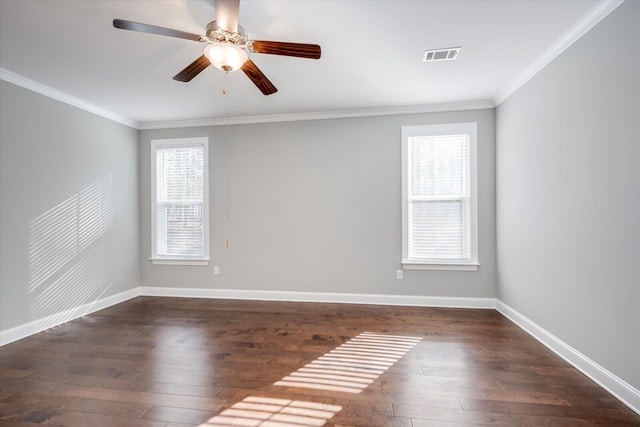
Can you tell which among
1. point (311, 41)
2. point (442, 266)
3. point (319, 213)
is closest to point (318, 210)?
point (319, 213)

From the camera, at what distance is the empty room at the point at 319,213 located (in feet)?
6.50

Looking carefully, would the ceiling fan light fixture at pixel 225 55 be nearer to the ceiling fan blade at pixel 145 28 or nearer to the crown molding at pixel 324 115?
the ceiling fan blade at pixel 145 28

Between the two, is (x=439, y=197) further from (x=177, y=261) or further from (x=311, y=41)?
(x=177, y=261)

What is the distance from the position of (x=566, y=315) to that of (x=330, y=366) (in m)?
2.01

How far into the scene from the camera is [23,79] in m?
3.06

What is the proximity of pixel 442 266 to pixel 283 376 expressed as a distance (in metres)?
2.55

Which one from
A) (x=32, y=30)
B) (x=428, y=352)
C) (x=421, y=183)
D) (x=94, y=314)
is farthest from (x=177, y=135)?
(x=428, y=352)

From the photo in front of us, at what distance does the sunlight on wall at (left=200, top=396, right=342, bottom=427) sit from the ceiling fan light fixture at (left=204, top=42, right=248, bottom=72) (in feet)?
7.33

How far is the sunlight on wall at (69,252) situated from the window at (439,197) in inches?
159

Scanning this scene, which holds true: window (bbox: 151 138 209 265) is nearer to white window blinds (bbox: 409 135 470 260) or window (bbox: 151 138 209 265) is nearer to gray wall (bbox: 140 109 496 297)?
gray wall (bbox: 140 109 496 297)

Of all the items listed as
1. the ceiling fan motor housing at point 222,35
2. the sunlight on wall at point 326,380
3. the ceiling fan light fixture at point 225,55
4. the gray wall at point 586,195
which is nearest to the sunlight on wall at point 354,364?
the sunlight on wall at point 326,380

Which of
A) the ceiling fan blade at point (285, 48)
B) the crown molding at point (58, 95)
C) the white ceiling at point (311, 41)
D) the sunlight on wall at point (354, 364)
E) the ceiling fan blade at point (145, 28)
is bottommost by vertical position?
the sunlight on wall at point (354, 364)

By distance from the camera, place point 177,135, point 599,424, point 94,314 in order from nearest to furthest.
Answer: point 599,424 < point 94,314 < point 177,135

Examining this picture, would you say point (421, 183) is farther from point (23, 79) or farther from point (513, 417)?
point (23, 79)
